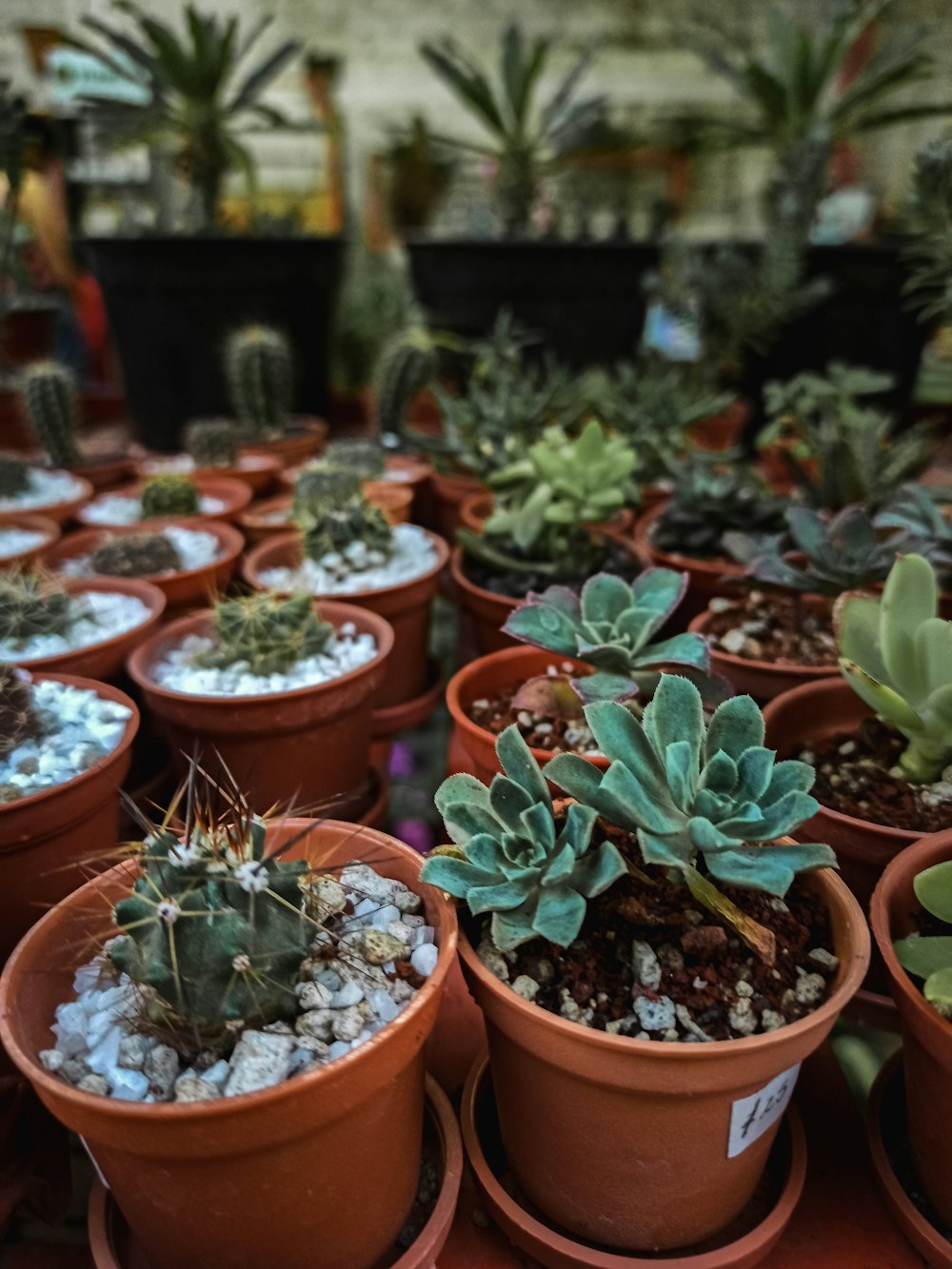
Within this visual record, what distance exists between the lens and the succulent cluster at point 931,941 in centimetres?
78

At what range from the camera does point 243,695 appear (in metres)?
1.19

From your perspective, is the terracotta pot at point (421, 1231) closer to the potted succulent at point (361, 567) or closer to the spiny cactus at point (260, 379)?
the potted succulent at point (361, 567)

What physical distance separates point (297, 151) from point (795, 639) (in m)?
5.09

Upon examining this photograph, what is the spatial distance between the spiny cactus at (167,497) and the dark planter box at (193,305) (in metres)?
0.95

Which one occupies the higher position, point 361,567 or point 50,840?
point 361,567

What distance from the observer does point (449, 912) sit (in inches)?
30.4

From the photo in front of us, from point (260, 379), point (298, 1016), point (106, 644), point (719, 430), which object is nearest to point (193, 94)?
point (260, 379)

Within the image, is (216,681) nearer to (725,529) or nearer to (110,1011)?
(110,1011)

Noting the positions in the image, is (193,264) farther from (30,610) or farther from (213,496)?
(30,610)

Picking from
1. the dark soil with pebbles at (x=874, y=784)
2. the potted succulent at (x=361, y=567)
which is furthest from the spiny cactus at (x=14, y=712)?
the dark soil with pebbles at (x=874, y=784)

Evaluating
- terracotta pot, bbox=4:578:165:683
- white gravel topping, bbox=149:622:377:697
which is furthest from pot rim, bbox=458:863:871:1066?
terracotta pot, bbox=4:578:165:683

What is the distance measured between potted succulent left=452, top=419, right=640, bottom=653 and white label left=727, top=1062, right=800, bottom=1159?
87cm

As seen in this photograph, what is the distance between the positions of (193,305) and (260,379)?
0.40 metres

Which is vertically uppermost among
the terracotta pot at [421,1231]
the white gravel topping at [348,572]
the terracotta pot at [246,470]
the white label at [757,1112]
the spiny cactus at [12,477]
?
the spiny cactus at [12,477]
